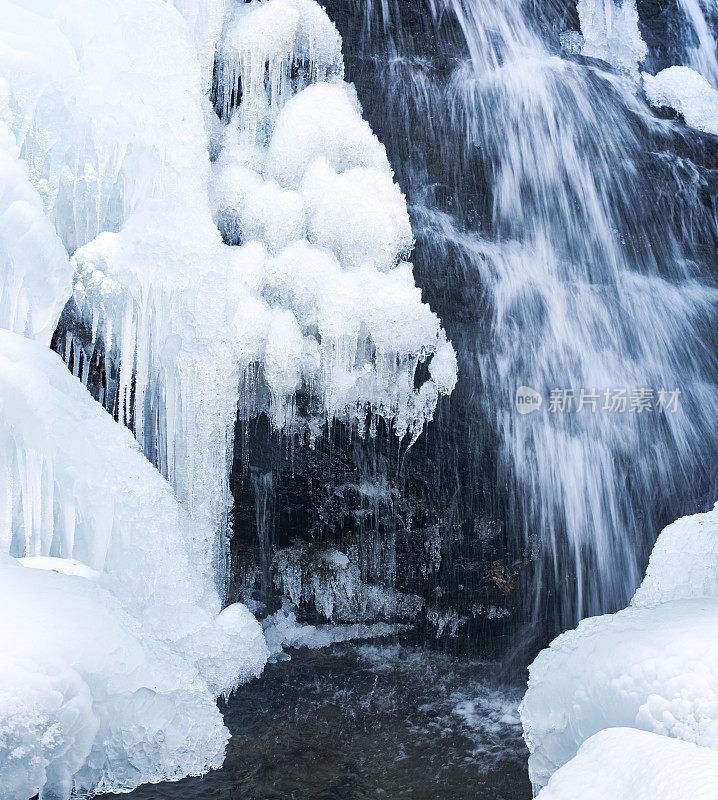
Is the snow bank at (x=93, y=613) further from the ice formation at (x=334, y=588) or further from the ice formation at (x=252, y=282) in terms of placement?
the ice formation at (x=334, y=588)

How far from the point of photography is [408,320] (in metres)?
4.55

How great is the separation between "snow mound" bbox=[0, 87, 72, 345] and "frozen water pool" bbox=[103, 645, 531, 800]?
2047 mm

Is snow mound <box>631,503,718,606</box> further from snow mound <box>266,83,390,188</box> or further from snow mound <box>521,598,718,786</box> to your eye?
snow mound <box>266,83,390,188</box>

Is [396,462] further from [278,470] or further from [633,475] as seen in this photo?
[633,475]

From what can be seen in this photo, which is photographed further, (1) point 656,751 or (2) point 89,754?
(2) point 89,754

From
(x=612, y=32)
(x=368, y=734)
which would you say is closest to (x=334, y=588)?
(x=368, y=734)

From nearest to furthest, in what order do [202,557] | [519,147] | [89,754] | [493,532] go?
[89,754]
[202,557]
[493,532]
[519,147]

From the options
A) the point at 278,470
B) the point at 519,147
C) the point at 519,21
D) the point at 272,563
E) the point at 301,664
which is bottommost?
the point at 301,664

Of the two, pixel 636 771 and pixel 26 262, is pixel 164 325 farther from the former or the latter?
pixel 636 771

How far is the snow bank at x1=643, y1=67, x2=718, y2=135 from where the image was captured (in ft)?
21.9

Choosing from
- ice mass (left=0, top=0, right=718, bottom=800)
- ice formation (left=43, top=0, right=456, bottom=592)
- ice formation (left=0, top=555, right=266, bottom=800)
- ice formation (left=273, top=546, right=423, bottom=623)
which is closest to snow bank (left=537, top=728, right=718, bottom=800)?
ice mass (left=0, top=0, right=718, bottom=800)

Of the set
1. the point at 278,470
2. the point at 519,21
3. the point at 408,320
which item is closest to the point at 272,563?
the point at 278,470

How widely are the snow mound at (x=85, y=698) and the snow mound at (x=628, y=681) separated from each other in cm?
110

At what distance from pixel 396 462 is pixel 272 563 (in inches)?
47.9
